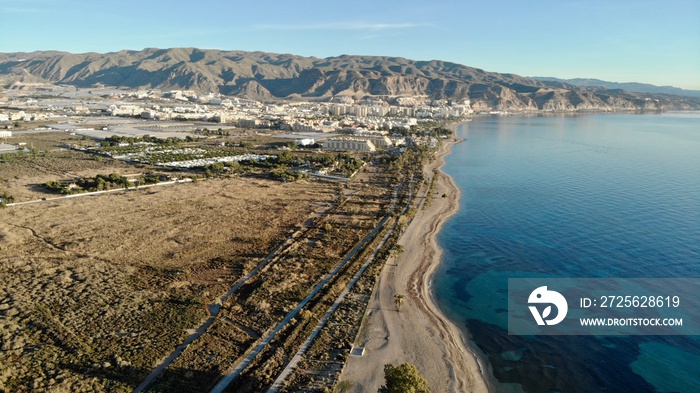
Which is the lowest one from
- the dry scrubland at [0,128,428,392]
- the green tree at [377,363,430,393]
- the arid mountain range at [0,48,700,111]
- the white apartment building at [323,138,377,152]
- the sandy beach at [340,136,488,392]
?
the sandy beach at [340,136,488,392]

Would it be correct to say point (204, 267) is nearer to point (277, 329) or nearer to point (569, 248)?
point (277, 329)

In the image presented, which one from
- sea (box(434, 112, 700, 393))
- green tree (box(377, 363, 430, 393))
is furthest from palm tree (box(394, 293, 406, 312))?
green tree (box(377, 363, 430, 393))

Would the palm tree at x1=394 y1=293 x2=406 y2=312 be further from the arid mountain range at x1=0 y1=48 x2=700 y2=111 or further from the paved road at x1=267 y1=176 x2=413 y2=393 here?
the arid mountain range at x1=0 y1=48 x2=700 y2=111

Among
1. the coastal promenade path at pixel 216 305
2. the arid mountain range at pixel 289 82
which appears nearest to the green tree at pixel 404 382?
the coastal promenade path at pixel 216 305

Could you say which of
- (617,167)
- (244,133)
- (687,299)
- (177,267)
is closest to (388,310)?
(177,267)

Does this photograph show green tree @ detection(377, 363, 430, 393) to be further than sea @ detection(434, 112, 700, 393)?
No

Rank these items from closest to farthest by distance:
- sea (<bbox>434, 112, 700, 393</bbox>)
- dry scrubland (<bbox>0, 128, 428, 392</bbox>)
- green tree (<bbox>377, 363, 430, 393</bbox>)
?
green tree (<bbox>377, 363, 430, 393</bbox>), dry scrubland (<bbox>0, 128, 428, 392</bbox>), sea (<bbox>434, 112, 700, 393</bbox>)

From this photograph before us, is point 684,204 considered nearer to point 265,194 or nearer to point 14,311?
point 265,194
